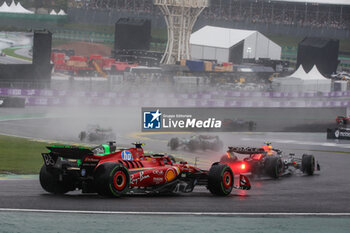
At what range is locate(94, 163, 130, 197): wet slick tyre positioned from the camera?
39.6 feet

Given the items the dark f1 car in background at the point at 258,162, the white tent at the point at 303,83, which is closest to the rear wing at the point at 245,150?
the dark f1 car in background at the point at 258,162

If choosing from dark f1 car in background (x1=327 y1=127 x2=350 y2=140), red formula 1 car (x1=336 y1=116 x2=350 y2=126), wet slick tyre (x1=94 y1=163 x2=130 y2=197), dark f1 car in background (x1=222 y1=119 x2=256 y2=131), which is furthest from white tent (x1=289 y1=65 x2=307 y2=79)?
wet slick tyre (x1=94 y1=163 x2=130 y2=197)

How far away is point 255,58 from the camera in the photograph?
78062mm

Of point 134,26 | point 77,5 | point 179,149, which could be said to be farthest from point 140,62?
point 179,149

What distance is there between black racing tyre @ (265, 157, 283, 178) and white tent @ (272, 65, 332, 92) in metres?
43.1

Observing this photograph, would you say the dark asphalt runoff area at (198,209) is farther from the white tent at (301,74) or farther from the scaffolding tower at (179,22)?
the scaffolding tower at (179,22)

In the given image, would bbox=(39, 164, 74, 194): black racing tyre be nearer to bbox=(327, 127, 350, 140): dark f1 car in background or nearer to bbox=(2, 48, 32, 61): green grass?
bbox=(327, 127, 350, 140): dark f1 car in background

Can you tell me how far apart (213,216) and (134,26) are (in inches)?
2552

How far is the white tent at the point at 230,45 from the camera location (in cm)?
7656

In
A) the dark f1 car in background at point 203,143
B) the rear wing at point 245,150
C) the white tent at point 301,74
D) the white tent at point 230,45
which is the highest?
the white tent at point 230,45

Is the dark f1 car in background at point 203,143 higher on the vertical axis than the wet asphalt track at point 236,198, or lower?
lower

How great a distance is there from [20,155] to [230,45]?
5259 centimetres

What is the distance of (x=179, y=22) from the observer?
241ft

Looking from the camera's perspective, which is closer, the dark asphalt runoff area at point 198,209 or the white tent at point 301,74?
the dark asphalt runoff area at point 198,209
